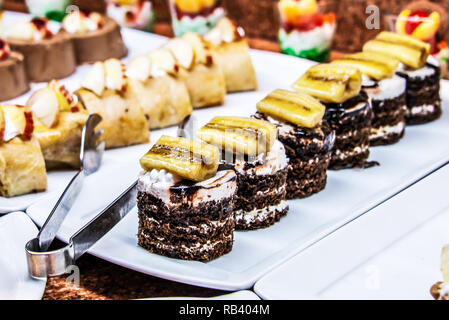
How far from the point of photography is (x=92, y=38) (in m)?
3.36

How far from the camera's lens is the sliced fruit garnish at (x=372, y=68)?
7.36ft

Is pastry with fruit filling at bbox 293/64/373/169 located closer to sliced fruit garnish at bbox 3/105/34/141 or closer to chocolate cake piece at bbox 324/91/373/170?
chocolate cake piece at bbox 324/91/373/170

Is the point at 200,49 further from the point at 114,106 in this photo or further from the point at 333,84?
the point at 333,84

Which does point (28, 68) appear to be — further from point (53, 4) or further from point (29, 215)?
point (29, 215)

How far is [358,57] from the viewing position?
2340 millimetres

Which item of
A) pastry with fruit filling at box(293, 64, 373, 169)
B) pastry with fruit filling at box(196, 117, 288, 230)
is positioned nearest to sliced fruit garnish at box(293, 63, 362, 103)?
pastry with fruit filling at box(293, 64, 373, 169)

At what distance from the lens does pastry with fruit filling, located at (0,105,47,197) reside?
2.01m

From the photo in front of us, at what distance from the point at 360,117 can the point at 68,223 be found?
39.6 inches

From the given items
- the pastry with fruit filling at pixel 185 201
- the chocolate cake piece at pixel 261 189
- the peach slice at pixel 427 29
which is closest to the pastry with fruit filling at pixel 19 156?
the pastry with fruit filling at pixel 185 201

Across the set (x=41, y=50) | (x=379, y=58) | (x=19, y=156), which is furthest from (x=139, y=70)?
(x=379, y=58)

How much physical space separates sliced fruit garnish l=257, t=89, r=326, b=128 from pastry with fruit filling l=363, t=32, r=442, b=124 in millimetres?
588

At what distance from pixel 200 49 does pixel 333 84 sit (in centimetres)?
91

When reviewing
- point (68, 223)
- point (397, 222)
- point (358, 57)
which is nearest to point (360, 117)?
point (358, 57)

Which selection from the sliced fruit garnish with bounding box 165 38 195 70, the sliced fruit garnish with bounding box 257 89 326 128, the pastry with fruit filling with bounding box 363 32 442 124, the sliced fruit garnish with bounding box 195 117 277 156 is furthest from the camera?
the sliced fruit garnish with bounding box 165 38 195 70
